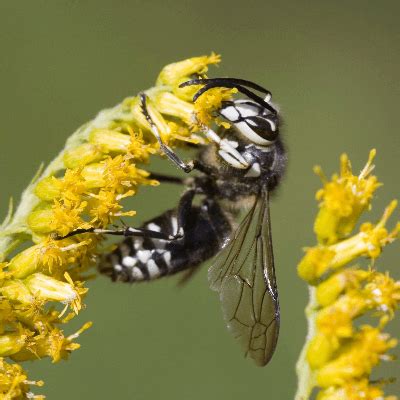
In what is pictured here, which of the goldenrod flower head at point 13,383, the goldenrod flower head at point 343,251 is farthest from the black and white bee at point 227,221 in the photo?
the goldenrod flower head at point 13,383

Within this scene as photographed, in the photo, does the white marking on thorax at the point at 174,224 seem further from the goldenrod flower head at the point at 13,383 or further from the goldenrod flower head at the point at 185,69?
the goldenrod flower head at the point at 13,383

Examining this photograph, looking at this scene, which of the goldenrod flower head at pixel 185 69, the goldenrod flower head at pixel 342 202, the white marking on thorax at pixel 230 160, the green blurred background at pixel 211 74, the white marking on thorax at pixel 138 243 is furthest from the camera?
the green blurred background at pixel 211 74

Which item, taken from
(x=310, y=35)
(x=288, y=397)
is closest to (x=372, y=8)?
(x=310, y=35)

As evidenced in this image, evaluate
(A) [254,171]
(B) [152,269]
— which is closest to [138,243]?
(B) [152,269]

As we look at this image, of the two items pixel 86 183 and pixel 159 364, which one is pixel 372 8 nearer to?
pixel 159 364

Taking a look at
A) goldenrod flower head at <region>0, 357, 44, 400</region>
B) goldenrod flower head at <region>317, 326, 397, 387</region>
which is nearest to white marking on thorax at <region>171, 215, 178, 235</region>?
goldenrod flower head at <region>0, 357, 44, 400</region>

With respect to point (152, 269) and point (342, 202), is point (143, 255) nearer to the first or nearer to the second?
point (152, 269)

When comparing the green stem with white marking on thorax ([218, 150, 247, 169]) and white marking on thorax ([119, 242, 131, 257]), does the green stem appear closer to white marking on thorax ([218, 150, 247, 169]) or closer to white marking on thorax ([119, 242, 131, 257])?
white marking on thorax ([218, 150, 247, 169])
